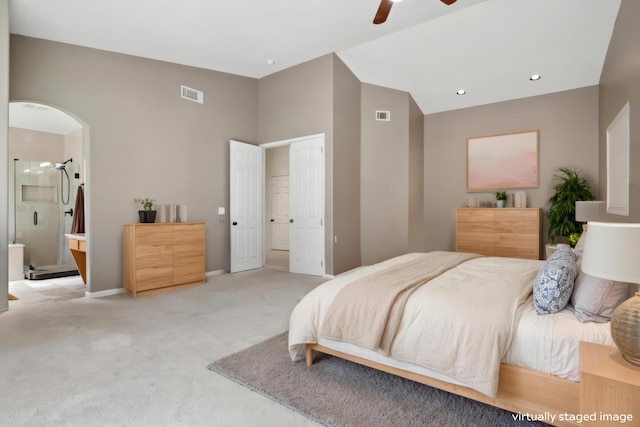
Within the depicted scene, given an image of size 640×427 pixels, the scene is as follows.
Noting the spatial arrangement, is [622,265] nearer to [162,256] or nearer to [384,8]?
[384,8]

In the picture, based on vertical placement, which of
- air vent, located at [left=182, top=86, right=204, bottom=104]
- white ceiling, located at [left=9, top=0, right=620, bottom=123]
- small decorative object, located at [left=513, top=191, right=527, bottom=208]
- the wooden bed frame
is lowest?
the wooden bed frame

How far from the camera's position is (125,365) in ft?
7.77

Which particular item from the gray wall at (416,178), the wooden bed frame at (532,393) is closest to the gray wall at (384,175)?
the gray wall at (416,178)

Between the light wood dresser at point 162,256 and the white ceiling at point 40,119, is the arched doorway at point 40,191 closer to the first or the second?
the white ceiling at point 40,119

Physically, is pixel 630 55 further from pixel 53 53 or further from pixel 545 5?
pixel 53 53

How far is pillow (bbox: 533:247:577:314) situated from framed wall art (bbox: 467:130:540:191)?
4.32m

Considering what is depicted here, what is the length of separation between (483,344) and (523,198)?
4.68 metres

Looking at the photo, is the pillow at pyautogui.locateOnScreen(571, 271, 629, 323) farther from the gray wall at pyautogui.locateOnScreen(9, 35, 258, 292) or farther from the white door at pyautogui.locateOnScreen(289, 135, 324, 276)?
the gray wall at pyautogui.locateOnScreen(9, 35, 258, 292)

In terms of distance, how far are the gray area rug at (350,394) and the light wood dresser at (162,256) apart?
2391 millimetres

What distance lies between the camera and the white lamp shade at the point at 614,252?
1.18 meters

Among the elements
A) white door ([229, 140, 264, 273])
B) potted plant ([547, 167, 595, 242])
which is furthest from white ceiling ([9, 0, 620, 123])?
potted plant ([547, 167, 595, 242])

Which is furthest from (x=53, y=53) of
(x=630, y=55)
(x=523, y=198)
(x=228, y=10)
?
(x=523, y=198)

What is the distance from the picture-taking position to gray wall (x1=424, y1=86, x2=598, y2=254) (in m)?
5.15

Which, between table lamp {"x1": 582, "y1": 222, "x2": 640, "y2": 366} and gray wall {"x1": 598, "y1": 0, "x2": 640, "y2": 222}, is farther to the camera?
gray wall {"x1": 598, "y1": 0, "x2": 640, "y2": 222}
